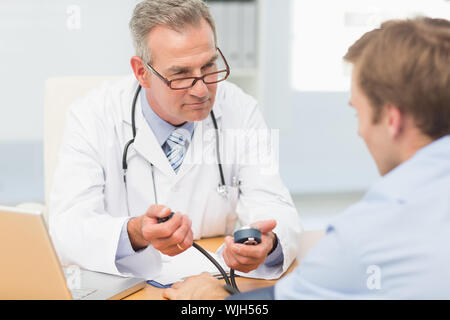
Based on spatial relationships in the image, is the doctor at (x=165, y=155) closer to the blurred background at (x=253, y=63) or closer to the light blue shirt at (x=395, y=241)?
the light blue shirt at (x=395, y=241)

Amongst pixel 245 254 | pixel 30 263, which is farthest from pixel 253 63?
pixel 30 263

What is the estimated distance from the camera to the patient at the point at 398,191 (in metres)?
0.71

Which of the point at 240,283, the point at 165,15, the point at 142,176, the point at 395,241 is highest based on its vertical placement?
the point at 165,15

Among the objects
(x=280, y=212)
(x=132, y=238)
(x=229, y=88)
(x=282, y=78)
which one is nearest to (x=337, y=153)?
(x=282, y=78)

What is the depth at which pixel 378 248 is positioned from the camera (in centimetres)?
71

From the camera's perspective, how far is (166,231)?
996 mm

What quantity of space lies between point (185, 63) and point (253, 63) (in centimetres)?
150

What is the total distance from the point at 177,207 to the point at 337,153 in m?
2.18

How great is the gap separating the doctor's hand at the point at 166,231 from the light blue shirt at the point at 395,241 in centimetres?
32

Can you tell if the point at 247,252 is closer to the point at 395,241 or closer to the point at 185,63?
the point at 395,241

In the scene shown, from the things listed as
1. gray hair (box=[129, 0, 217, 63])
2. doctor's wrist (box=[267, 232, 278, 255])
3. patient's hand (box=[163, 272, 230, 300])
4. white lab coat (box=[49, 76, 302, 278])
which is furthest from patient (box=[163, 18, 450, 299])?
gray hair (box=[129, 0, 217, 63])

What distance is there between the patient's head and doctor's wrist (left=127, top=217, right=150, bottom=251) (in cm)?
53

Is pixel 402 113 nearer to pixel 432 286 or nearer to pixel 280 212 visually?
pixel 432 286

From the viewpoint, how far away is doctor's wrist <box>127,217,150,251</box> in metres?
A: 1.13
